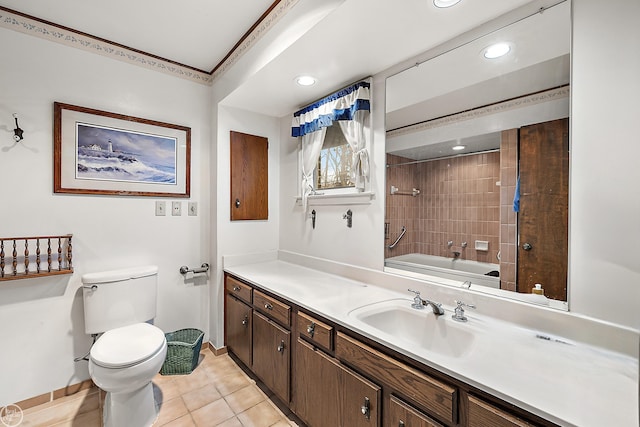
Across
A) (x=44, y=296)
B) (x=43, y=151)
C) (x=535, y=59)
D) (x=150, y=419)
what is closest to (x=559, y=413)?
(x=535, y=59)

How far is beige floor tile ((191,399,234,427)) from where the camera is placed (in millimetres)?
1685

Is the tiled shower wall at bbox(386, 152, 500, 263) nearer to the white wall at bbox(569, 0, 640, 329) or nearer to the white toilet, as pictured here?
the white wall at bbox(569, 0, 640, 329)

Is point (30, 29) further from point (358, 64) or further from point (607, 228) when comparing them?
point (607, 228)

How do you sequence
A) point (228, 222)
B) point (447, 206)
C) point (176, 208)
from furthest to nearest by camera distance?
point (228, 222), point (176, 208), point (447, 206)

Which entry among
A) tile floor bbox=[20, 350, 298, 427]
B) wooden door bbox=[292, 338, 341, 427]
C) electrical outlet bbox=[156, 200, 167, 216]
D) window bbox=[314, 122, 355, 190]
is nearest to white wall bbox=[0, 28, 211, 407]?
electrical outlet bbox=[156, 200, 167, 216]

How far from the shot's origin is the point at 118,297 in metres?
1.93

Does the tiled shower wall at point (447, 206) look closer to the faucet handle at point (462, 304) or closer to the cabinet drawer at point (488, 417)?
the faucet handle at point (462, 304)

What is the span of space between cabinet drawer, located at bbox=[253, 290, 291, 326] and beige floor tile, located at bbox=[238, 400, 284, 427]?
0.59m

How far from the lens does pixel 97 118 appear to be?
2000 mm

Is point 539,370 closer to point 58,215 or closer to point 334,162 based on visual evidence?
point 334,162

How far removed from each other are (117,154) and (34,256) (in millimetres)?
831

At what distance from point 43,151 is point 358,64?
2094 mm

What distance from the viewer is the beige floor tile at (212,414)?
1.68m

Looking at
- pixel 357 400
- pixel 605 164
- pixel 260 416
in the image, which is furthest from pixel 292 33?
pixel 260 416
